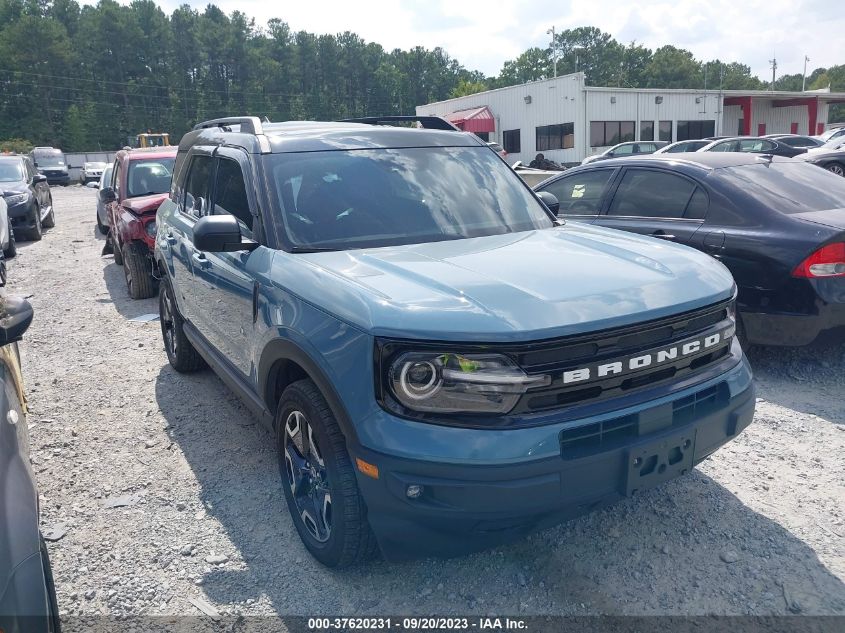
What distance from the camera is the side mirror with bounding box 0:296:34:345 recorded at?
Result: 2.47 metres

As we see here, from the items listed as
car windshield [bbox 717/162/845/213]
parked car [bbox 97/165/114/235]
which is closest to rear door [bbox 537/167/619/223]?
car windshield [bbox 717/162/845/213]

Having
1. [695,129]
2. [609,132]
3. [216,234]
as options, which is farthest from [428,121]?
[695,129]

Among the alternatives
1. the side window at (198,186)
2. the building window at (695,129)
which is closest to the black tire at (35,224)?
the side window at (198,186)

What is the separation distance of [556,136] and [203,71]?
6699 centimetres

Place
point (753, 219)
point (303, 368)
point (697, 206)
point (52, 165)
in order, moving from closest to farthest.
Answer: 1. point (303, 368)
2. point (753, 219)
3. point (697, 206)
4. point (52, 165)

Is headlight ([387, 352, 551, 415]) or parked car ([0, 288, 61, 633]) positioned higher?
headlight ([387, 352, 551, 415])

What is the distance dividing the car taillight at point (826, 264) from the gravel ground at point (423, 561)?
0.83 m

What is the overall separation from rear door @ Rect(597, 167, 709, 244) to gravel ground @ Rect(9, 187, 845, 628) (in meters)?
1.29

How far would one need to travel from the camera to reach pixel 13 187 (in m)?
14.4

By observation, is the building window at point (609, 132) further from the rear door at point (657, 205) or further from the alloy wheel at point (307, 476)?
the alloy wheel at point (307, 476)

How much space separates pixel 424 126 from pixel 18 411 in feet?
10.2

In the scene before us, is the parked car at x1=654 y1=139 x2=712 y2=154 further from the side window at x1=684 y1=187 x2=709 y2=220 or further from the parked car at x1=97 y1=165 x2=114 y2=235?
the side window at x1=684 y1=187 x2=709 y2=220

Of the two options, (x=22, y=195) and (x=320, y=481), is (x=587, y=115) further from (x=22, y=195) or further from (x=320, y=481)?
(x=320, y=481)

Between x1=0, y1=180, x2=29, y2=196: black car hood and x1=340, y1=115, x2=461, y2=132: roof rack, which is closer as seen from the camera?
x1=340, y1=115, x2=461, y2=132: roof rack
